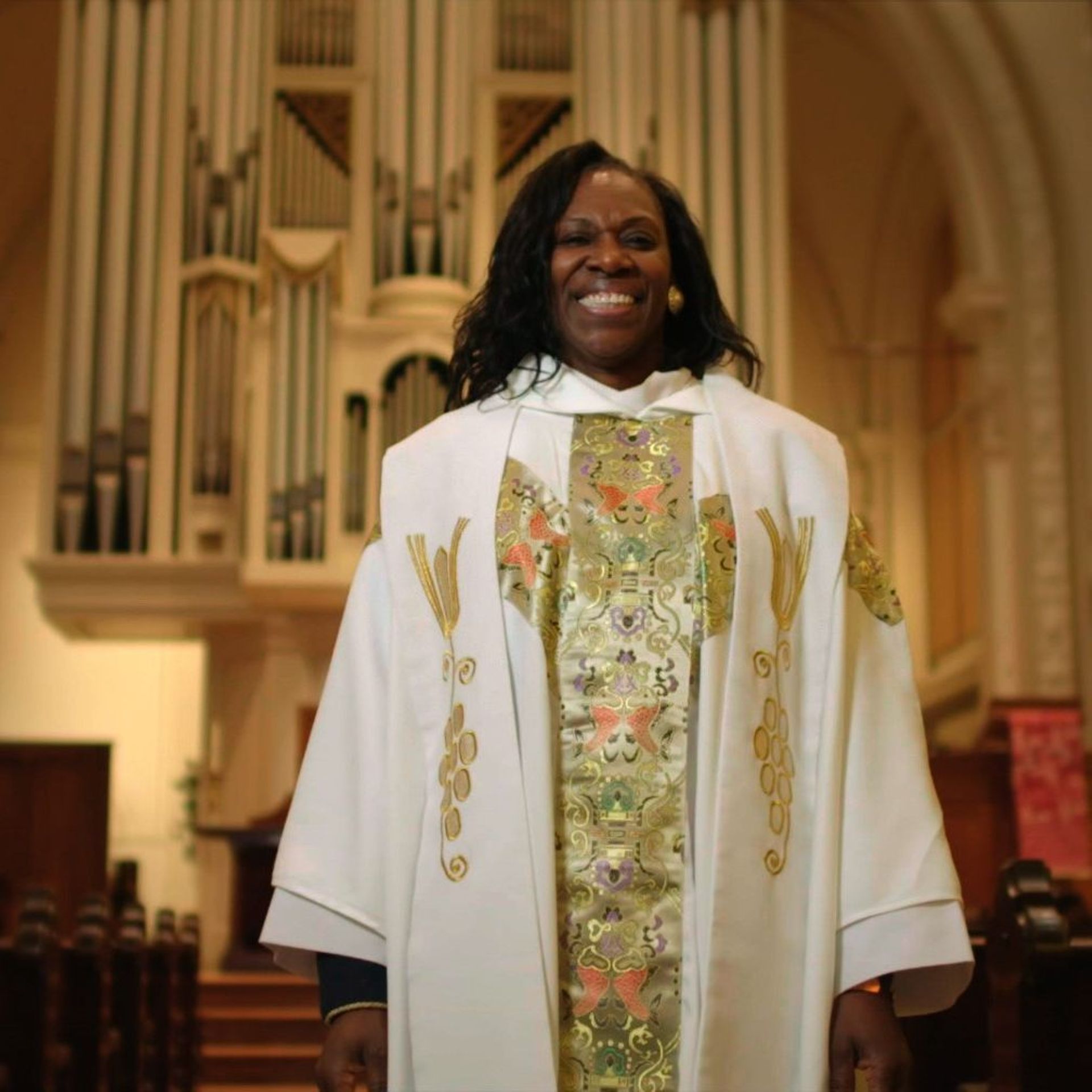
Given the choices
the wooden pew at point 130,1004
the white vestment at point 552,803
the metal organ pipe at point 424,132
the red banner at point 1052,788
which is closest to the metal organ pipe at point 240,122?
the metal organ pipe at point 424,132

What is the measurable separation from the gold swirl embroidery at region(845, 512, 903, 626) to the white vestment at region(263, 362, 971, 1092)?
2 cm

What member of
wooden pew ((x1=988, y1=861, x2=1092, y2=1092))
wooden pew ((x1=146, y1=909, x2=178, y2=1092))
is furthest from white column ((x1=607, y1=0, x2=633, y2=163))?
wooden pew ((x1=988, y1=861, x2=1092, y2=1092))

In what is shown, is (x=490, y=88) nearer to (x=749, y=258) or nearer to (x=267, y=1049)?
(x=749, y=258)

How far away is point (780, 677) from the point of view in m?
2.43

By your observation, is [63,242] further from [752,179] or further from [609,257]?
[609,257]

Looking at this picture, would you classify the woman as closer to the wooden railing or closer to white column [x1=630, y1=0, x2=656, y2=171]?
the wooden railing

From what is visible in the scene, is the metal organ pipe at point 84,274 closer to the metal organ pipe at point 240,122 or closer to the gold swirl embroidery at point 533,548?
the metal organ pipe at point 240,122

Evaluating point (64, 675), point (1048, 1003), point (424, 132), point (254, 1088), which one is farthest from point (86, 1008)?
point (64, 675)

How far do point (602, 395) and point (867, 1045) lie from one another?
2.75 ft

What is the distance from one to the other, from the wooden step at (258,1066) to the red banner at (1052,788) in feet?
9.21

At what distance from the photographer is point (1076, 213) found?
989 centimetres

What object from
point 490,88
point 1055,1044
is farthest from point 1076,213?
point 1055,1044

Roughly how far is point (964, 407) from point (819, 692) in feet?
30.2

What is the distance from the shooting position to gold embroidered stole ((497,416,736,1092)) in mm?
2312
